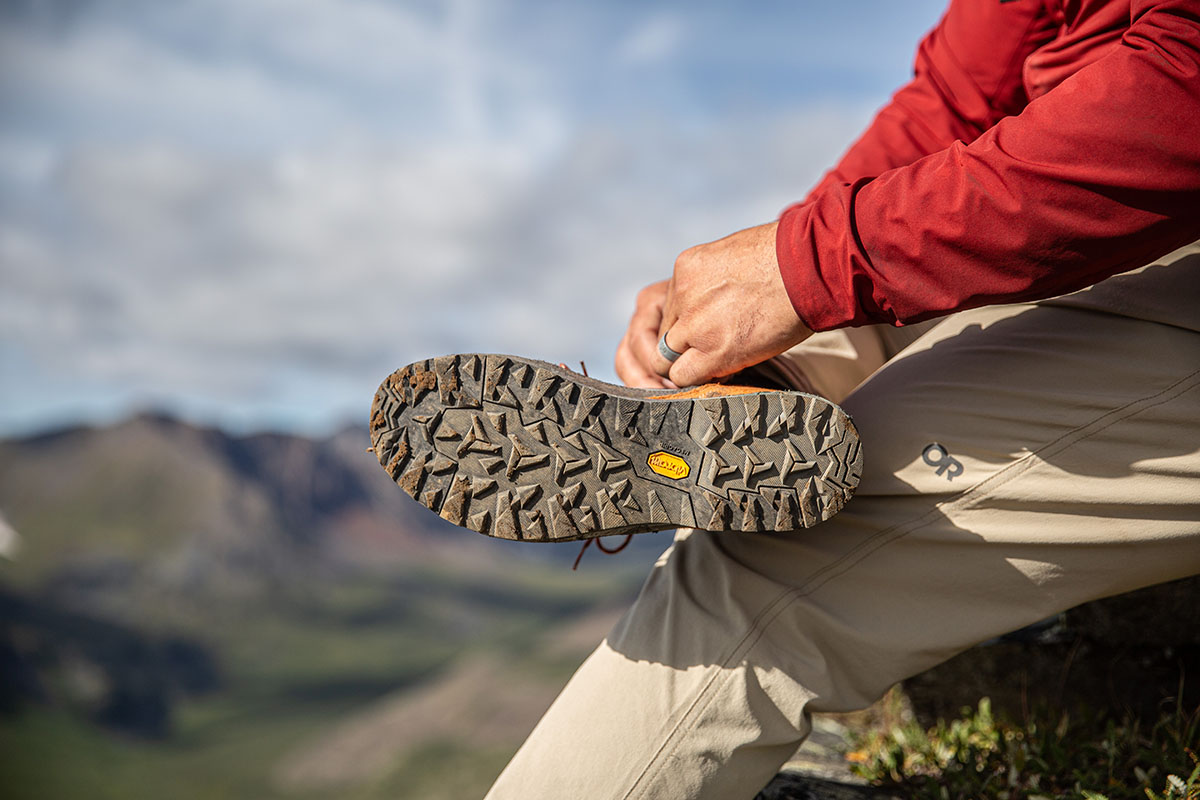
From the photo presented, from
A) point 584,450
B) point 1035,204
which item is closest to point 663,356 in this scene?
point 584,450

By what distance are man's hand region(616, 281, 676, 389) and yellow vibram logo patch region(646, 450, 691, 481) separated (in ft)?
1.04

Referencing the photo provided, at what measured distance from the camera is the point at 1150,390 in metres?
1.70

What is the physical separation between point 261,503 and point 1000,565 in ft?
416

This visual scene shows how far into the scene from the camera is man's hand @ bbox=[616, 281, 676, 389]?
210 cm

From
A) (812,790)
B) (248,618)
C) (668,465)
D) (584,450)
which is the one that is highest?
(248,618)

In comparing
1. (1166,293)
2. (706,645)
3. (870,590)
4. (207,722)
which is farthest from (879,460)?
(207,722)

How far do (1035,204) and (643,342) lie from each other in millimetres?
931

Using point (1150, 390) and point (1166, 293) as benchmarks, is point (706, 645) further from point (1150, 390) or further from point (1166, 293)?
Result: point (1166, 293)

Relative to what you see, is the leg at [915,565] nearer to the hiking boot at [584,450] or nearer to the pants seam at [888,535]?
the pants seam at [888,535]

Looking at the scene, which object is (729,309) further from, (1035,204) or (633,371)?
(1035,204)

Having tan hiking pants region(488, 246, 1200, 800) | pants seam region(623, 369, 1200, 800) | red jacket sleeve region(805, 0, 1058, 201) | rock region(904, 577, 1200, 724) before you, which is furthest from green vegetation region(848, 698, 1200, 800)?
red jacket sleeve region(805, 0, 1058, 201)

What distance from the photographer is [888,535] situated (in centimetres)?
177

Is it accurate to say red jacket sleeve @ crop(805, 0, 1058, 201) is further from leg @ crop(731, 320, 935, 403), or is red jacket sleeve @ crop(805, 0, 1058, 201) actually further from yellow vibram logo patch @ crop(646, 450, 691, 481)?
yellow vibram logo patch @ crop(646, 450, 691, 481)

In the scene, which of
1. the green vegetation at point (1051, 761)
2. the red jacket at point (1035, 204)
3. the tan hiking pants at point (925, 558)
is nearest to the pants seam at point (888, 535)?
the tan hiking pants at point (925, 558)
